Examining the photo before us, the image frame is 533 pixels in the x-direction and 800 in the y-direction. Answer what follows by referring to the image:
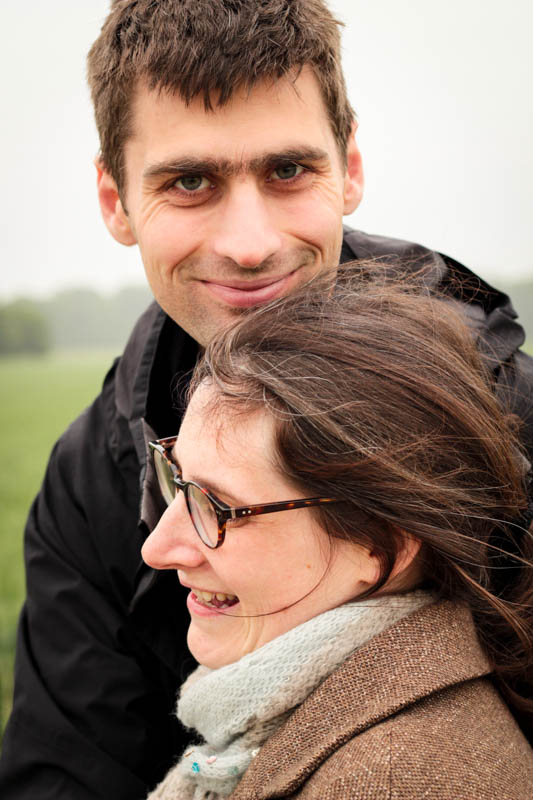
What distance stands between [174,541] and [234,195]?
1061 millimetres

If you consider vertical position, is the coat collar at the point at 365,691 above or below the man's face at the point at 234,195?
below

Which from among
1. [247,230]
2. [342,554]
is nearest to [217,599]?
[342,554]

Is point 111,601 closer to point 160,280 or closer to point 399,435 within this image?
point 160,280

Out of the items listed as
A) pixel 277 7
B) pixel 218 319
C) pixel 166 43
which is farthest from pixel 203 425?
pixel 277 7

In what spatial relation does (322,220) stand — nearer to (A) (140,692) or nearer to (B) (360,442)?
(B) (360,442)

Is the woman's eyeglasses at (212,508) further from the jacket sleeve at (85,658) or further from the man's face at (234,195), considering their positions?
the jacket sleeve at (85,658)

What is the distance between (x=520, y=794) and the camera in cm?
158

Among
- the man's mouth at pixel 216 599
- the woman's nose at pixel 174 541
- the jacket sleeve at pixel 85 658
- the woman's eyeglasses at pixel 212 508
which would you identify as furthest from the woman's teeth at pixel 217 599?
the jacket sleeve at pixel 85 658

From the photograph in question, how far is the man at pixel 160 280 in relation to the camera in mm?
2324

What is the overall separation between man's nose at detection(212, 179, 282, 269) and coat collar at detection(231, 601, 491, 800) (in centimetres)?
113

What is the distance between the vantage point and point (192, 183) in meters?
2.41

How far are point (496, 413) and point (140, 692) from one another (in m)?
1.66

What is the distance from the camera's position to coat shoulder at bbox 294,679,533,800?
1.49 meters

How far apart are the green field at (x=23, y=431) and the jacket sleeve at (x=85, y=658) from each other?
1.96 metres
